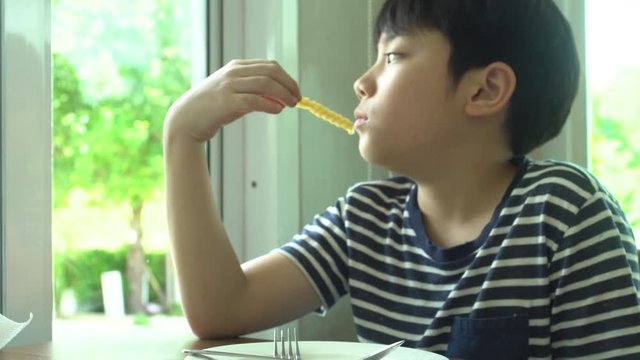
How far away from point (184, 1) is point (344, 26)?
0.87ft

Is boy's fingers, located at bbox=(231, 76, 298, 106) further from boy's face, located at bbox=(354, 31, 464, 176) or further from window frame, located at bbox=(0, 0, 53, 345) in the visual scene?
window frame, located at bbox=(0, 0, 53, 345)

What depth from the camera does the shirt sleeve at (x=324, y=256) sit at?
1.19 meters

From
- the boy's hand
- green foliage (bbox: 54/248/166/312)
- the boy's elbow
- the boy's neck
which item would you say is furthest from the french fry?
green foliage (bbox: 54/248/166/312)

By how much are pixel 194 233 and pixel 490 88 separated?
1.37ft

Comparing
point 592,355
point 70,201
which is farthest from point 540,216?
point 70,201

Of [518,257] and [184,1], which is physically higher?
[184,1]

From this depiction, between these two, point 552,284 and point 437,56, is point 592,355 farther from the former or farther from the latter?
point 437,56

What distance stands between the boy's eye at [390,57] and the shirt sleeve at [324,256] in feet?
0.73

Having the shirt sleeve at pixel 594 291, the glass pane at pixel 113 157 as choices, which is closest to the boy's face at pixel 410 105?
the shirt sleeve at pixel 594 291

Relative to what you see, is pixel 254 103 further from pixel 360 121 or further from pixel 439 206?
pixel 439 206

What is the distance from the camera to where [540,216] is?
106cm

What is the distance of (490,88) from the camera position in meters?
1.15

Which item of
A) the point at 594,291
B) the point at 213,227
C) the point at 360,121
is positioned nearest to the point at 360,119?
the point at 360,121

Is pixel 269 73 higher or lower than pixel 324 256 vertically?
higher
